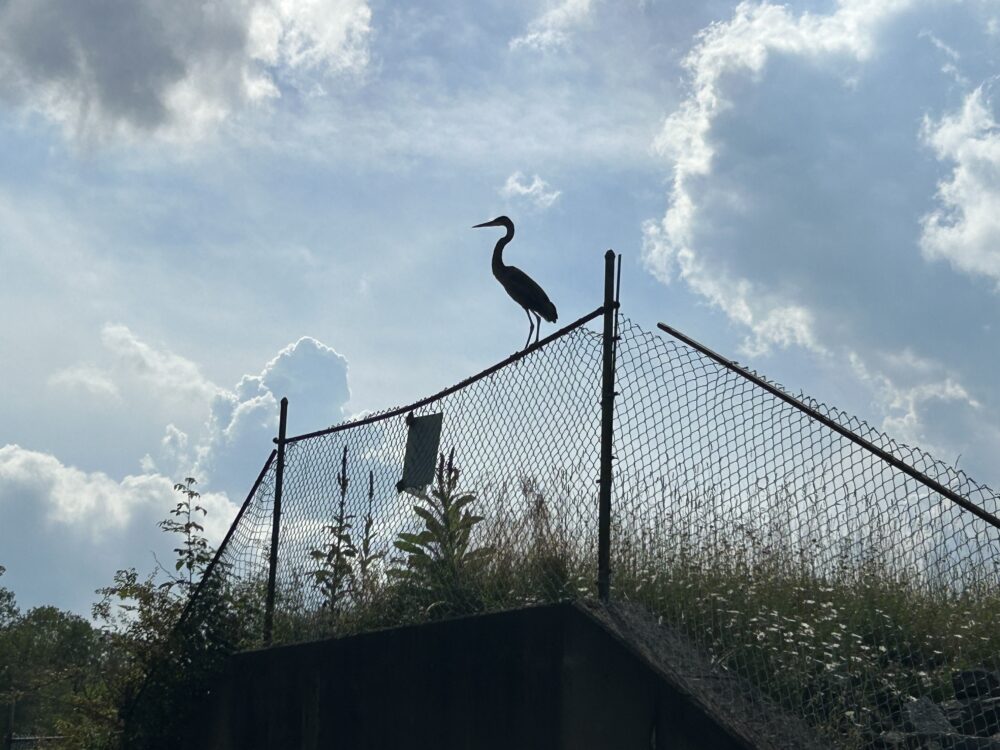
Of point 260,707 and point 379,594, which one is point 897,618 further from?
point 260,707

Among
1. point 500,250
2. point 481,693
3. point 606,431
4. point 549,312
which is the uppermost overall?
point 500,250

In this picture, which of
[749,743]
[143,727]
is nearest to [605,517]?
[749,743]

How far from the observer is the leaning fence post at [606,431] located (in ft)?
17.4

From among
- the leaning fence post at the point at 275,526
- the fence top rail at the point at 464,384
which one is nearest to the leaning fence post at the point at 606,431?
the fence top rail at the point at 464,384

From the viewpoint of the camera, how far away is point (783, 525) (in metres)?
6.11

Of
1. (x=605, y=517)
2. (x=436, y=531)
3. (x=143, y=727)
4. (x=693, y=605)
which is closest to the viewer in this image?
(x=605, y=517)

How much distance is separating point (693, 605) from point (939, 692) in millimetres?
1202

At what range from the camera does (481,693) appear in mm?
5504

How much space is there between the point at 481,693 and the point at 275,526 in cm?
327

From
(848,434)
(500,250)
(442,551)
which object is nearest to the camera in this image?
(848,434)

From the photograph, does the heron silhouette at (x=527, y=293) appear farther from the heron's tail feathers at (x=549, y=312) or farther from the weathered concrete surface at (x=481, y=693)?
the weathered concrete surface at (x=481, y=693)

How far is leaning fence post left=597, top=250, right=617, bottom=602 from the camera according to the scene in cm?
531

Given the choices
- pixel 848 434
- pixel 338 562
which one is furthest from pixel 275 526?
pixel 848 434

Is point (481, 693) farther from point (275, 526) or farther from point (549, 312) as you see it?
point (275, 526)
